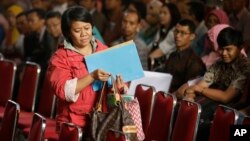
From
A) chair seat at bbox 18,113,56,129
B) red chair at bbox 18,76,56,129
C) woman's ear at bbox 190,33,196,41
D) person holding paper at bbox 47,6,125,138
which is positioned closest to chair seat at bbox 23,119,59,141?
chair seat at bbox 18,113,56,129

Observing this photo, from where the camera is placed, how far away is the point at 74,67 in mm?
4898

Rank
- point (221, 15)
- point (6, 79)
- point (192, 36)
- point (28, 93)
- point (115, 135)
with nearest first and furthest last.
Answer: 1. point (115, 135)
2. point (28, 93)
3. point (6, 79)
4. point (192, 36)
5. point (221, 15)

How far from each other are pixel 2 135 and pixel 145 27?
4.11 m

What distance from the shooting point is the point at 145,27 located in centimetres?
879

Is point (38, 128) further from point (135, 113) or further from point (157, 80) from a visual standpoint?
point (157, 80)

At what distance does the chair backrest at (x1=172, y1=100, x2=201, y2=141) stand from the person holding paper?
70 cm

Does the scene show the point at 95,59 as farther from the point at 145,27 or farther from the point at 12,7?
the point at 12,7

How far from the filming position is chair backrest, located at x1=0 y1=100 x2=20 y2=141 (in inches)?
187

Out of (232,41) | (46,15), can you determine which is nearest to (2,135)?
(232,41)

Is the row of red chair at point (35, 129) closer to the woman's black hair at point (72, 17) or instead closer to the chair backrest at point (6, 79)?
the woman's black hair at point (72, 17)

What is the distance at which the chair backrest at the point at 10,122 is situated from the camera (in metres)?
4.76

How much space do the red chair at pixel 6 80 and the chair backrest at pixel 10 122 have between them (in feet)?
7.31

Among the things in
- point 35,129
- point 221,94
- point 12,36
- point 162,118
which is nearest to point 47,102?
point 162,118

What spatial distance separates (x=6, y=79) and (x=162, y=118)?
200cm
